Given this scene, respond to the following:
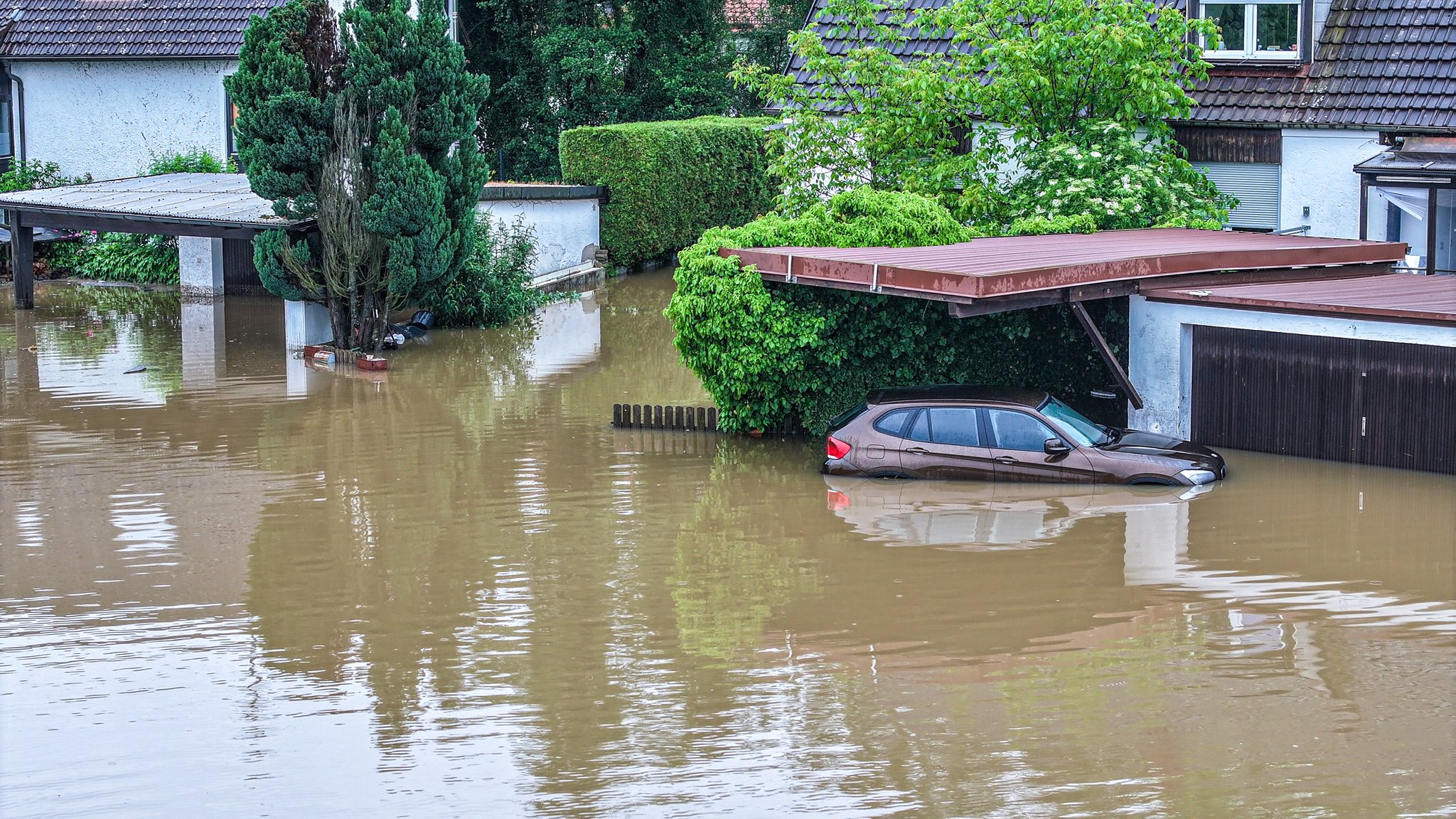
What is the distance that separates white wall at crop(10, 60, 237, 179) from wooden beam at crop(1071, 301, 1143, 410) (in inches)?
858

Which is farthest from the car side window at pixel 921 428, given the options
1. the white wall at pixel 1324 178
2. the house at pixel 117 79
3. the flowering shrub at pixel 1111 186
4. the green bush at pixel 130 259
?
the green bush at pixel 130 259

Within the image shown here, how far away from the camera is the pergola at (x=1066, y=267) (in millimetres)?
17047

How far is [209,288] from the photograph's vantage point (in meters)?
31.6

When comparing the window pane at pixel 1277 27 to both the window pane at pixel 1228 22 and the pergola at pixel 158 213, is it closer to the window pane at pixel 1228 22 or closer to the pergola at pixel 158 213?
the window pane at pixel 1228 22

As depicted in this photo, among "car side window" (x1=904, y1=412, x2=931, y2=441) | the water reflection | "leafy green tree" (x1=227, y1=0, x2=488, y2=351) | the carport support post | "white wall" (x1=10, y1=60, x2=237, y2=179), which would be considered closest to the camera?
the water reflection

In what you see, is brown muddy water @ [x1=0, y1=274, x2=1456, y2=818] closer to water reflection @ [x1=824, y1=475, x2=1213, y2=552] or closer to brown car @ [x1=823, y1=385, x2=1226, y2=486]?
water reflection @ [x1=824, y1=475, x2=1213, y2=552]

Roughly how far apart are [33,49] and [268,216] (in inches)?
470

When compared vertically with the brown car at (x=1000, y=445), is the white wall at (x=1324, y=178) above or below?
above

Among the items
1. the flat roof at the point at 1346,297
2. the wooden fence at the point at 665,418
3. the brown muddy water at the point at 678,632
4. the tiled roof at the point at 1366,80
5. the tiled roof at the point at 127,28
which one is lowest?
the brown muddy water at the point at 678,632

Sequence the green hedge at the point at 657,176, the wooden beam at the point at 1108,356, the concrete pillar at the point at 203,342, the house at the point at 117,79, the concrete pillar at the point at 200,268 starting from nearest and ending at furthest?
the wooden beam at the point at 1108,356 < the concrete pillar at the point at 203,342 < the concrete pillar at the point at 200,268 < the house at the point at 117,79 < the green hedge at the point at 657,176

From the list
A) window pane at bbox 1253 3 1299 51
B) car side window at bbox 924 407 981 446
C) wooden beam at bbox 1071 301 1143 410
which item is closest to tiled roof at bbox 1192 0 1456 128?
window pane at bbox 1253 3 1299 51

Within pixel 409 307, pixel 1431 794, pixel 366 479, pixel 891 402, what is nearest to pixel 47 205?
pixel 409 307

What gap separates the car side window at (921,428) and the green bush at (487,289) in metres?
13.1

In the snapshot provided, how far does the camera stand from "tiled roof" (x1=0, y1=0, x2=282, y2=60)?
33.0 meters
